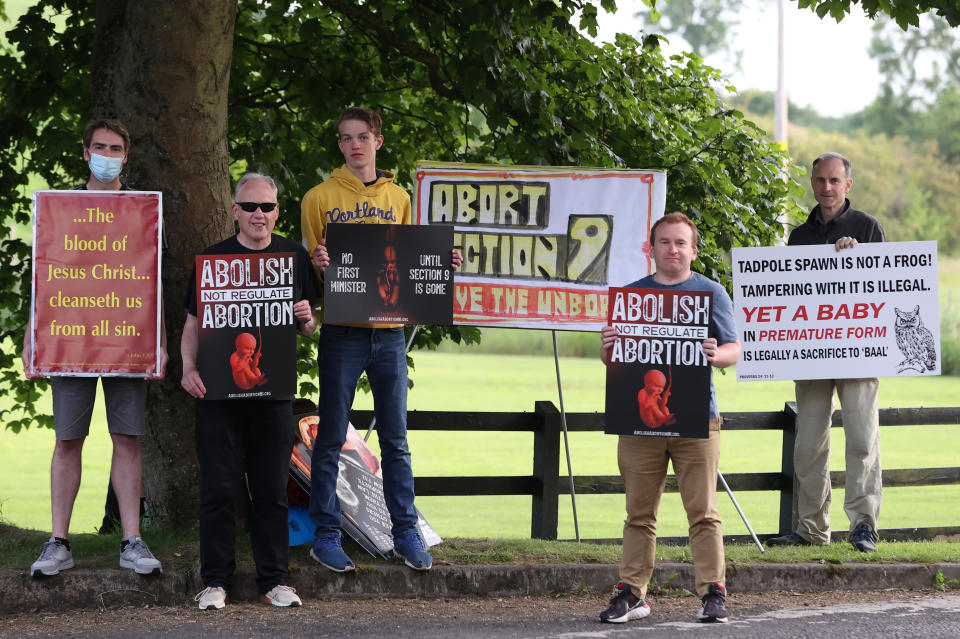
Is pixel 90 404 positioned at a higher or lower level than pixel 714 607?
higher

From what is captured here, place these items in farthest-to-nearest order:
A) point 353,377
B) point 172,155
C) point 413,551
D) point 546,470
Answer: point 546,470, point 172,155, point 413,551, point 353,377

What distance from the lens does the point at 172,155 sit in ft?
21.9

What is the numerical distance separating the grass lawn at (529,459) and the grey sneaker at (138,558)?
2.34 m

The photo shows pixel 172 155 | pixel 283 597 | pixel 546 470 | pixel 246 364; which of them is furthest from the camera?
pixel 546 470

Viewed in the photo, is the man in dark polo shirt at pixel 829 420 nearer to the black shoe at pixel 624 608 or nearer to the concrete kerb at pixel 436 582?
the concrete kerb at pixel 436 582

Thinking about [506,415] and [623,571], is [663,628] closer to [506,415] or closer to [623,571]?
[623,571]

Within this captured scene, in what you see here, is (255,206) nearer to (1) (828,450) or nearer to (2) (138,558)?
(2) (138,558)

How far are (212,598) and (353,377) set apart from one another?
51.6 inches

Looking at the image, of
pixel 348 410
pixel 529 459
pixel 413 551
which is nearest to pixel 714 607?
pixel 413 551

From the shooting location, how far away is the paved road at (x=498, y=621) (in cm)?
538

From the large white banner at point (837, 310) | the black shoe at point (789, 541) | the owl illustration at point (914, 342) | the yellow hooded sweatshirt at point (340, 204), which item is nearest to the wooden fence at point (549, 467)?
the black shoe at point (789, 541)

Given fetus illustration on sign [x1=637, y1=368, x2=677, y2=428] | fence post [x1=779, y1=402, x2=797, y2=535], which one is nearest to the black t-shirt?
fetus illustration on sign [x1=637, y1=368, x2=677, y2=428]

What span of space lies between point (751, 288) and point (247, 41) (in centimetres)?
487

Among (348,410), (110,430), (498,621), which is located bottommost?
(498,621)
